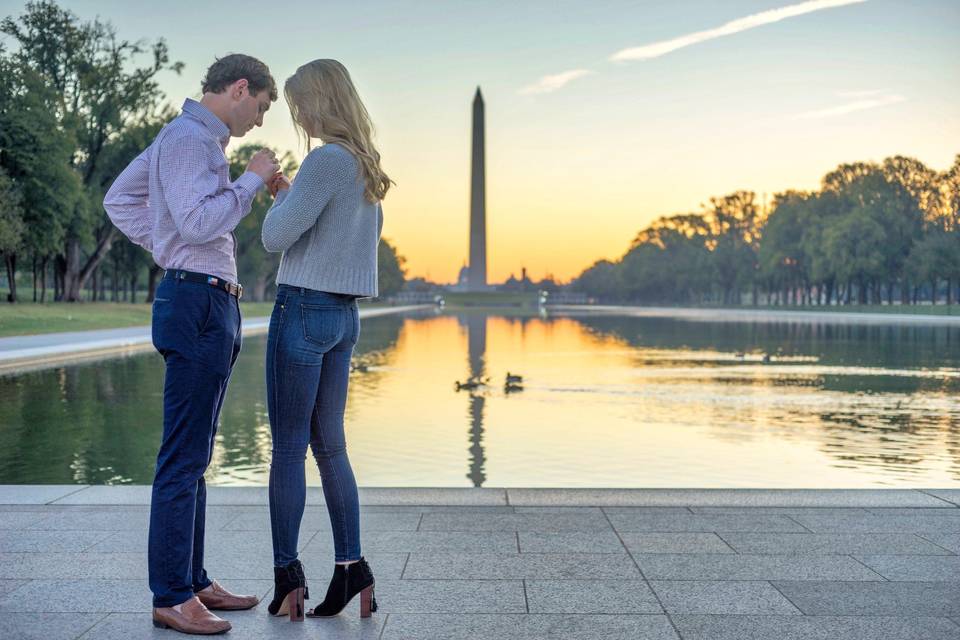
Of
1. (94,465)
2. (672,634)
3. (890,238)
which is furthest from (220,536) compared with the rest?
(890,238)

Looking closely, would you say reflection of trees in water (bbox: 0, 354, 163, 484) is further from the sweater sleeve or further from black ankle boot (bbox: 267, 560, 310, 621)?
the sweater sleeve

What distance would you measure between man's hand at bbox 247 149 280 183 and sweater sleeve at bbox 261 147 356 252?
10 centimetres

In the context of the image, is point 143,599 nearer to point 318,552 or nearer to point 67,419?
point 318,552

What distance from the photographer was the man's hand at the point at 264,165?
3.81m

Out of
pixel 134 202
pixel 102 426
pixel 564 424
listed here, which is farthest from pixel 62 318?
pixel 134 202

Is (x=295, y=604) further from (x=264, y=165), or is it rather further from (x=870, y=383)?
(x=870, y=383)

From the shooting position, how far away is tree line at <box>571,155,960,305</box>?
70500 mm

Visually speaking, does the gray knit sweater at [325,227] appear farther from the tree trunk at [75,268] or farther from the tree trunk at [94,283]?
the tree trunk at [94,283]

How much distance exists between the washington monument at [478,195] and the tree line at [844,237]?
2466cm

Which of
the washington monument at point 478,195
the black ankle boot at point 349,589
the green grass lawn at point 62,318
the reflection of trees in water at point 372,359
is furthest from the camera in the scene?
the washington monument at point 478,195

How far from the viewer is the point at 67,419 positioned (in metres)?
12.2

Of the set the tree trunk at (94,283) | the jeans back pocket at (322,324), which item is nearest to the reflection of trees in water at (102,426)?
the jeans back pocket at (322,324)

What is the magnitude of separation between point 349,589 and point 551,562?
1.10 metres

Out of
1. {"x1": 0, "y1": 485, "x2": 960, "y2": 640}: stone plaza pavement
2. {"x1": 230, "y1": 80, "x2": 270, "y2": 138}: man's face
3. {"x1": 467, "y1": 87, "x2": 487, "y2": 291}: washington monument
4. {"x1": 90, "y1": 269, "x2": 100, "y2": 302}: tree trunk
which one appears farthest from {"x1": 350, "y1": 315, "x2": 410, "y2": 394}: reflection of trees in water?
{"x1": 90, "y1": 269, "x2": 100, "y2": 302}: tree trunk
